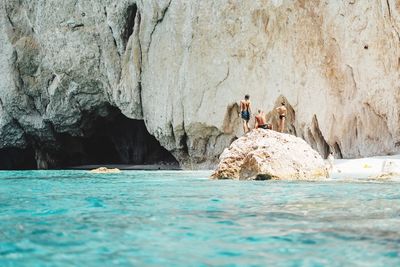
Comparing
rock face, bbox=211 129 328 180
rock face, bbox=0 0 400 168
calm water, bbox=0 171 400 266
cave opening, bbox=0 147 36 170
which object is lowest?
calm water, bbox=0 171 400 266

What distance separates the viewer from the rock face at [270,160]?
1025cm

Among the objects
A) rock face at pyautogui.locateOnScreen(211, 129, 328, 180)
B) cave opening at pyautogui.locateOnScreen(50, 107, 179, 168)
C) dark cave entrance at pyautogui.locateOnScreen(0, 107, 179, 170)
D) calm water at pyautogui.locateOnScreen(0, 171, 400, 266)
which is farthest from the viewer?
cave opening at pyautogui.locateOnScreen(50, 107, 179, 168)

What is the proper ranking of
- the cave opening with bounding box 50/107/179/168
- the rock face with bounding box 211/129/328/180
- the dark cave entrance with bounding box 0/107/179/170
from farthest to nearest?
the cave opening with bounding box 50/107/179/168
the dark cave entrance with bounding box 0/107/179/170
the rock face with bounding box 211/129/328/180

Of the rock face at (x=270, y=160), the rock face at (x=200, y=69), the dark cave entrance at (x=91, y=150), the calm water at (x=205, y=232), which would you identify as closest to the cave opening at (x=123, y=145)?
the dark cave entrance at (x=91, y=150)

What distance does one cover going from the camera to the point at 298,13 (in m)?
19.6

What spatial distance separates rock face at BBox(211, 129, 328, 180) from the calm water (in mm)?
4055

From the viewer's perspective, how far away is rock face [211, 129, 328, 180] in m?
10.2

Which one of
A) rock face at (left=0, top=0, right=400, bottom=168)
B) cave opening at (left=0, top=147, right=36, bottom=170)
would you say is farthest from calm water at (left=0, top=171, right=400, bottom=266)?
cave opening at (left=0, top=147, right=36, bottom=170)

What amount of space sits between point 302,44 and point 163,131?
699 centimetres

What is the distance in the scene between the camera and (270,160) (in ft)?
34.0

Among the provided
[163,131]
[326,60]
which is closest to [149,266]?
[326,60]

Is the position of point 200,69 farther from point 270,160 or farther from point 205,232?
point 205,232

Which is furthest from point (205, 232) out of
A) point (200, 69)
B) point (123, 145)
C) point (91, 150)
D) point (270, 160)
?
point (91, 150)

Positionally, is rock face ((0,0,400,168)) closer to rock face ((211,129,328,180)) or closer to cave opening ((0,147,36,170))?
cave opening ((0,147,36,170))
